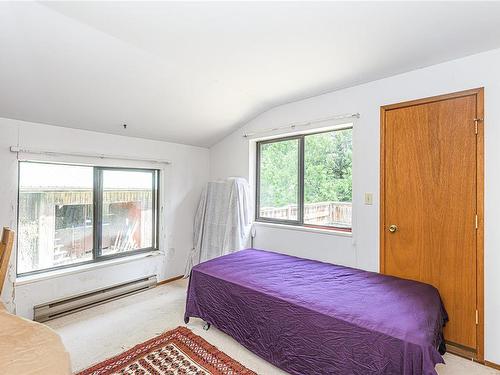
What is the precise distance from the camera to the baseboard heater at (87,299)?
2525 millimetres

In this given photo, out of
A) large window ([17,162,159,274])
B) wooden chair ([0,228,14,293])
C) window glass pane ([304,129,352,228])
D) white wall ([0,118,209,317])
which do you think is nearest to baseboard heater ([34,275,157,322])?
white wall ([0,118,209,317])

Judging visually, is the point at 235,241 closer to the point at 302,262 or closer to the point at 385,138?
the point at 302,262

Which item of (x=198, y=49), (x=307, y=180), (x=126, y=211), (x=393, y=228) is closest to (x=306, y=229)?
(x=307, y=180)

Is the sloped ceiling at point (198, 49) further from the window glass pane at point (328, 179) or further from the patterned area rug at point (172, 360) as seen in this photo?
the patterned area rug at point (172, 360)

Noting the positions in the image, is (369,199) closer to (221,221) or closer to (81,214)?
(221,221)

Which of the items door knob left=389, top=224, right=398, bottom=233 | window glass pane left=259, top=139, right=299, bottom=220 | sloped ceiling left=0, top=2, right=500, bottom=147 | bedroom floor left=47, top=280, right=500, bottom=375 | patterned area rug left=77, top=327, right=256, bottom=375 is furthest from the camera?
window glass pane left=259, top=139, right=299, bottom=220

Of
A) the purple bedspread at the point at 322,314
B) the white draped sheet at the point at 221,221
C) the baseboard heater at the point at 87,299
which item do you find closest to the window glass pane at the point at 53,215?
Result: the baseboard heater at the point at 87,299

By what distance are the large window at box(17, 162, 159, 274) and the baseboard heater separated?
1.21ft

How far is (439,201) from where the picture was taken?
7.17ft

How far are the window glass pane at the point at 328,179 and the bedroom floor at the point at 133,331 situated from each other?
1485mm

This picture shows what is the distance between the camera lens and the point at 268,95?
295 centimetres

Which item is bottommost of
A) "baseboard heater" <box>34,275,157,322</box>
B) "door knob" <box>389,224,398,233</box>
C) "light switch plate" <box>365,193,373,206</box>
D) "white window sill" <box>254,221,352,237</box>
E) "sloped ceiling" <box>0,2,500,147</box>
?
"baseboard heater" <box>34,275,157,322</box>

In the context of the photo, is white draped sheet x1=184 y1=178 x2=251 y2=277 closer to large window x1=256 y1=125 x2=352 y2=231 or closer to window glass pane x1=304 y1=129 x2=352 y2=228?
large window x1=256 y1=125 x2=352 y2=231

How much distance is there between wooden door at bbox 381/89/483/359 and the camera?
6.66 feet
